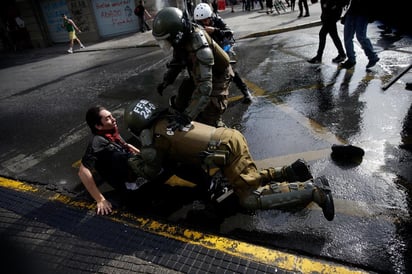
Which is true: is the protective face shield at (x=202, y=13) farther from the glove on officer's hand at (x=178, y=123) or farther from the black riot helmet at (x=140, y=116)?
the glove on officer's hand at (x=178, y=123)

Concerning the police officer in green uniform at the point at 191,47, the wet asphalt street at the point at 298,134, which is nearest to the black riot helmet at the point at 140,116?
the police officer in green uniform at the point at 191,47

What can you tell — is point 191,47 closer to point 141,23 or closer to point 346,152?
point 346,152

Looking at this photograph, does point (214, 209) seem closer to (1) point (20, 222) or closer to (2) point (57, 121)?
(1) point (20, 222)

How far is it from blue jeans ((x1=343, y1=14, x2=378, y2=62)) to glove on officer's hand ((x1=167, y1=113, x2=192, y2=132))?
4318 mm

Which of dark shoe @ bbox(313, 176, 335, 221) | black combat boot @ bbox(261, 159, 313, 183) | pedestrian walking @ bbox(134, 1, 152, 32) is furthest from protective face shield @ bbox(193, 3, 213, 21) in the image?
pedestrian walking @ bbox(134, 1, 152, 32)

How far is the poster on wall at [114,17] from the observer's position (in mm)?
16438

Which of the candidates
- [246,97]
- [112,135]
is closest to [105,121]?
[112,135]

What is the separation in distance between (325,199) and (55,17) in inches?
800

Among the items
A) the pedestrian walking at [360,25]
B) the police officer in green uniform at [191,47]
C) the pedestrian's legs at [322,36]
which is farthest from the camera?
the pedestrian's legs at [322,36]

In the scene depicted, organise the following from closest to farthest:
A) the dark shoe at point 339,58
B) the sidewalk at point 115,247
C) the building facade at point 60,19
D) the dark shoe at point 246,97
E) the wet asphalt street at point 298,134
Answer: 1. the sidewalk at point 115,247
2. the wet asphalt street at point 298,134
3. the dark shoe at point 246,97
4. the dark shoe at point 339,58
5. the building facade at point 60,19

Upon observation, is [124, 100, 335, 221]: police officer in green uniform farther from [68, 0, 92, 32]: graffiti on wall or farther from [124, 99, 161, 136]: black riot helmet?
[68, 0, 92, 32]: graffiti on wall

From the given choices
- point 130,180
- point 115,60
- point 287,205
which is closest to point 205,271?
point 287,205

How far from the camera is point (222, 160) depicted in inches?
92.3

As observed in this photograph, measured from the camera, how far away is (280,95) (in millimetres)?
5105
